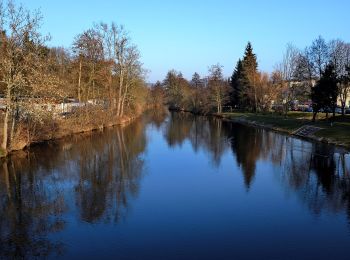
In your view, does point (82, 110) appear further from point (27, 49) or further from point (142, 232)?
point (142, 232)

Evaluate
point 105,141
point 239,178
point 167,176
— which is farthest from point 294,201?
point 105,141

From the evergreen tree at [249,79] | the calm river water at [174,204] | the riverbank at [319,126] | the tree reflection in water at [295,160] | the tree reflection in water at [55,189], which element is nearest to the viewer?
the calm river water at [174,204]

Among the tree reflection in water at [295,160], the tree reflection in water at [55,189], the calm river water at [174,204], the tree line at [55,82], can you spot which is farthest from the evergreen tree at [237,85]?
the tree reflection in water at [55,189]

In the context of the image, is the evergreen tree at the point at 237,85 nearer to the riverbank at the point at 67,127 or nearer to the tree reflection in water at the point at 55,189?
the riverbank at the point at 67,127

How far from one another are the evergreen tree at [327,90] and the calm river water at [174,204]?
17456 mm

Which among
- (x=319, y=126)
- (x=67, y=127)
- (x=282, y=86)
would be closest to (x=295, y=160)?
(x=319, y=126)

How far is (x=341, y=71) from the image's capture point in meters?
54.4

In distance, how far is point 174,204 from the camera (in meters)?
18.3

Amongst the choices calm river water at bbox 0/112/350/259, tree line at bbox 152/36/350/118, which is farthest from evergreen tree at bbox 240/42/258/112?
calm river water at bbox 0/112/350/259

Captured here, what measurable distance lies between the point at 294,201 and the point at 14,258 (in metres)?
12.3

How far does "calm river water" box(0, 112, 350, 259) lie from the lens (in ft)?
43.3

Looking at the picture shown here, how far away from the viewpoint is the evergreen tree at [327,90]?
48562mm

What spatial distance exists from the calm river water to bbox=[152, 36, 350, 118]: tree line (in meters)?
18.9

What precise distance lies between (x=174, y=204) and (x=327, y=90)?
119 ft
